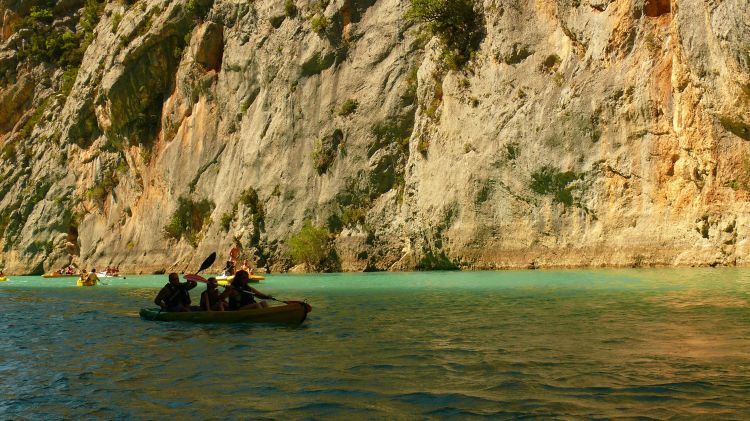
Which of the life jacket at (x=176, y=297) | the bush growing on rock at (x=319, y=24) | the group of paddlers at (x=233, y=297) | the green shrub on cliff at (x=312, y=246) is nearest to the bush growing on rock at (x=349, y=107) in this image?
the bush growing on rock at (x=319, y=24)

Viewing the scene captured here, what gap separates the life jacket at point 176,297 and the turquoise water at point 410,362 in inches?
33.7

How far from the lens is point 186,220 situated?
1918 inches

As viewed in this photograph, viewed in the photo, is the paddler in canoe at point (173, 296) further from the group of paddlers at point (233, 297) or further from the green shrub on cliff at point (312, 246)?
the green shrub on cliff at point (312, 246)

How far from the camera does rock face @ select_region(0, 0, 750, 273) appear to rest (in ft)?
84.9

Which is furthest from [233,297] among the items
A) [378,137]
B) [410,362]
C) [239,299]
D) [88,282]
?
[378,137]

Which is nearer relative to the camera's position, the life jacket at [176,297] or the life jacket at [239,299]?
the life jacket at [239,299]

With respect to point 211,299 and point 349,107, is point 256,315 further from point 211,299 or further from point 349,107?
point 349,107

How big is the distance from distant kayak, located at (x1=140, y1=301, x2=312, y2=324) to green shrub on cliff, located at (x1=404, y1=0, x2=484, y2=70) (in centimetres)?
2408

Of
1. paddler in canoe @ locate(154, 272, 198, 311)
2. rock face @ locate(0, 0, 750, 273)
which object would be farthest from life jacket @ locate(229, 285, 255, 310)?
rock face @ locate(0, 0, 750, 273)

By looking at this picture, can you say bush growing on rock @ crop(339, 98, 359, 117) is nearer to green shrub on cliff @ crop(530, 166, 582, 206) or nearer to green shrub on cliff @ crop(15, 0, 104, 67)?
green shrub on cliff @ crop(530, 166, 582, 206)

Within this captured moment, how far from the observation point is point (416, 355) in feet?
30.8

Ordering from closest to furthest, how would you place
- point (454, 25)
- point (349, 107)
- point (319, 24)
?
point (454, 25) < point (349, 107) < point (319, 24)

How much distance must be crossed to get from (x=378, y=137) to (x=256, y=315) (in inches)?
1043

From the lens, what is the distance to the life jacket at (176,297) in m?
15.4
